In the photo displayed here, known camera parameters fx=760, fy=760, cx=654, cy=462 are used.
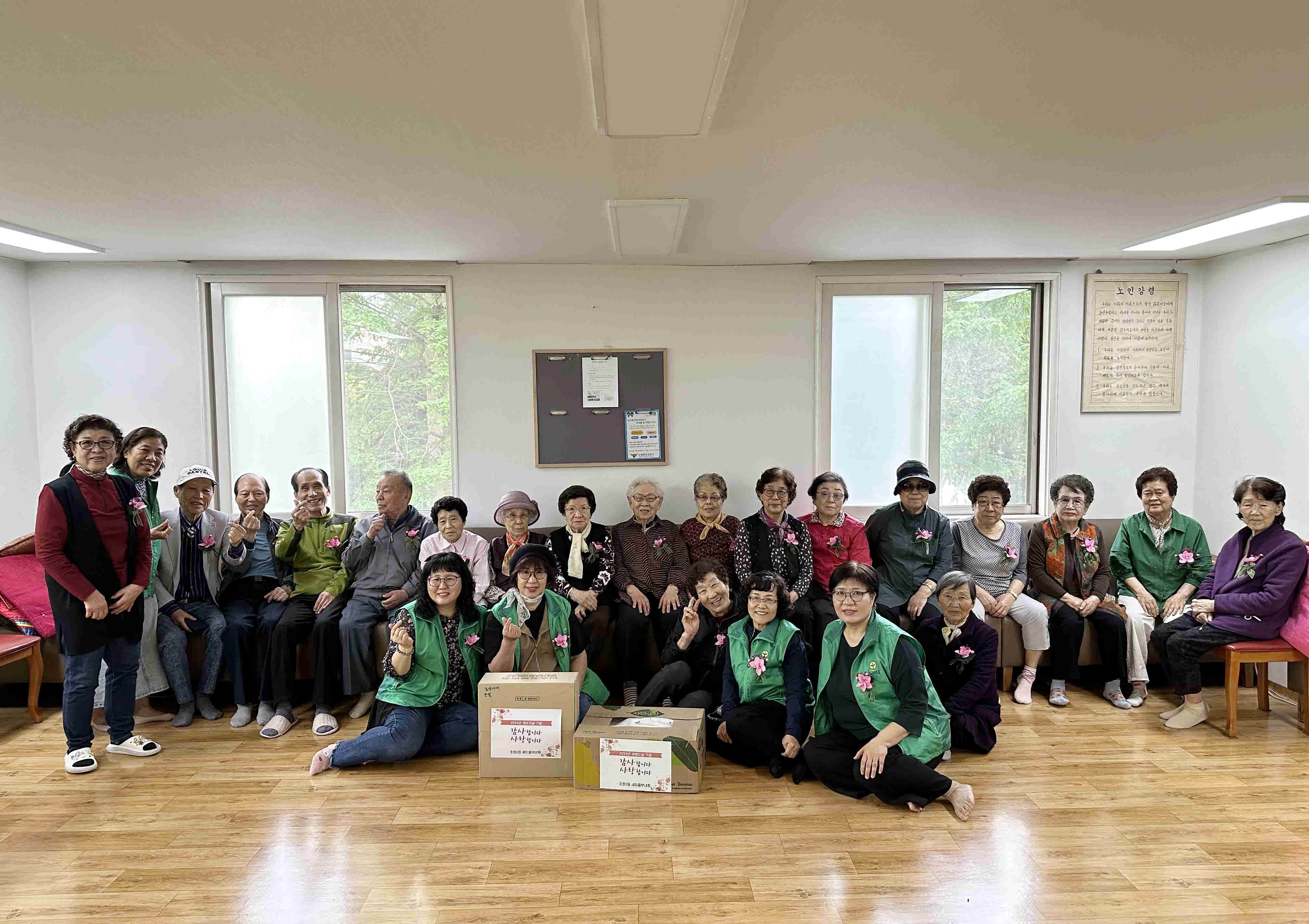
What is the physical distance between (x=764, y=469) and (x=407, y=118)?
3379 millimetres

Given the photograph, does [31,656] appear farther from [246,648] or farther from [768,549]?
[768,549]

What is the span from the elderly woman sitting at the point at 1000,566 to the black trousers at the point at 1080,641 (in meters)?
0.06

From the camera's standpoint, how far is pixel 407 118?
2410mm

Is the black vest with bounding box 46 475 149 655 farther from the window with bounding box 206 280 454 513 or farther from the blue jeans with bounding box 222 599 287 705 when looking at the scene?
the window with bounding box 206 280 454 513

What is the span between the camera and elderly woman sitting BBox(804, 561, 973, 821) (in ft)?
9.52

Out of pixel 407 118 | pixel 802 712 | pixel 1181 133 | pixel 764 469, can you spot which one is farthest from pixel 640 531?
pixel 1181 133

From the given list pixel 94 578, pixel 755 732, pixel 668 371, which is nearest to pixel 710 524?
pixel 668 371

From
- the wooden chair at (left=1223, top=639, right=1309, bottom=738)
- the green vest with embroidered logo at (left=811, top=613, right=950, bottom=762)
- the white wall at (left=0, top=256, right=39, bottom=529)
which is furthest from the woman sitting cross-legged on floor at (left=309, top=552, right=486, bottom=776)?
the wooden chair at (left=1223, top=639, right=1309, bottom=738)

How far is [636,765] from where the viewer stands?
3066mm

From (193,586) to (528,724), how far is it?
2.17 meters

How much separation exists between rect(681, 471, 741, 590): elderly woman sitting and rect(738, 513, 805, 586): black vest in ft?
0.33

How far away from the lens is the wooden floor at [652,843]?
2.35 meters

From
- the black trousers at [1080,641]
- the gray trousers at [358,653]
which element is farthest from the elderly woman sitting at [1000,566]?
the gray trousers at [358,653]

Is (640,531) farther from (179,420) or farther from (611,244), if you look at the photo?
(179,420)
